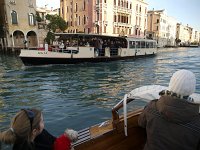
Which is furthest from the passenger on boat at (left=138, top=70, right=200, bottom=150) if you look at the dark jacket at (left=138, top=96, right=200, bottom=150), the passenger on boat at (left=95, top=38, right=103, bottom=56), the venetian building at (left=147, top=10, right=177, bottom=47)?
the venetian building at (left=147, top=10, right=177, bottom=47)

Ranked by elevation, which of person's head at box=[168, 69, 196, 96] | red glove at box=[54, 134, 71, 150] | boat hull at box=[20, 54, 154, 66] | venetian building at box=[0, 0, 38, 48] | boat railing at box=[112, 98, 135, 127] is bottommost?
boat hull at box=[20, 54, 154, 66]

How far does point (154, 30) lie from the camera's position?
8025cm

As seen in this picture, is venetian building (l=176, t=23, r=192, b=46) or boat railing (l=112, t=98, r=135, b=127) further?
venetian building (l=176, t=23, r=192, b=46)

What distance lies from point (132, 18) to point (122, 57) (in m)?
31.5

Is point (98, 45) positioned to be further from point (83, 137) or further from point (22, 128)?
point (22, 128)

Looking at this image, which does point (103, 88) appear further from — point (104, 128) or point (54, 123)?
point (104, 128)

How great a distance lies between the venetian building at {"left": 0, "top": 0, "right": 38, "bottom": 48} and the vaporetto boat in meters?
14.3

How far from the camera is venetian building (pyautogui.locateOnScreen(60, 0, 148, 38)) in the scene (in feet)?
149

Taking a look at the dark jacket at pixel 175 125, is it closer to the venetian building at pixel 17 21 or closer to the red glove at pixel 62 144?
the red glove at pixel 62 144

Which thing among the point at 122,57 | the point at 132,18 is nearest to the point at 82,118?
the point at 122,57

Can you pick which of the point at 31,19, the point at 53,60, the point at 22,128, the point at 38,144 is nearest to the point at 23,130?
the point at 22,128

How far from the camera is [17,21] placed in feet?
114

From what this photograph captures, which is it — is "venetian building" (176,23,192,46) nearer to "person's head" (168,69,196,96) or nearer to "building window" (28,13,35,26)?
"building window" (28,13,35,26)

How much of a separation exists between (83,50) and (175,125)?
18722 millimetres
